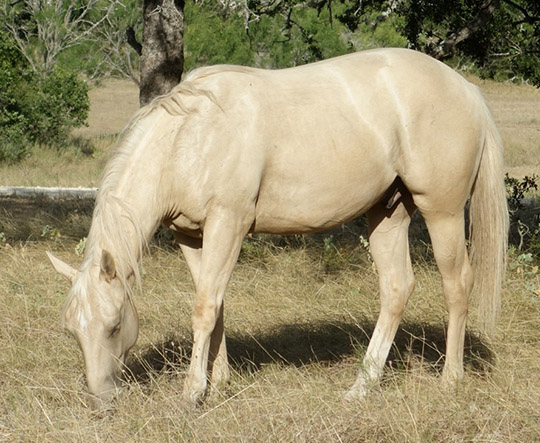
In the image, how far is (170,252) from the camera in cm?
762

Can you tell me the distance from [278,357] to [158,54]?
3.85 metres

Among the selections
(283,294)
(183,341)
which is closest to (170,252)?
(283,294)

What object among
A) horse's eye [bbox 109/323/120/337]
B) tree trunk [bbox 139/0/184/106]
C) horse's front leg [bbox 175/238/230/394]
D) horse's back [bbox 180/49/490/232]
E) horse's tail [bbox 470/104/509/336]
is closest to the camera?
horse's eye [bbox 109/323/120/337]

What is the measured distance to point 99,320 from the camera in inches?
153

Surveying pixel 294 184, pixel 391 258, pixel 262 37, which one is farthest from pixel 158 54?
pixel 262 37

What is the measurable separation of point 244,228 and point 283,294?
2167 mm

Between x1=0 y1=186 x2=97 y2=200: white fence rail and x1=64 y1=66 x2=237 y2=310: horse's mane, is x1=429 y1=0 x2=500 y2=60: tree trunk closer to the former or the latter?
x1=64 y1=66 x2=237 y2=310: horse's mane

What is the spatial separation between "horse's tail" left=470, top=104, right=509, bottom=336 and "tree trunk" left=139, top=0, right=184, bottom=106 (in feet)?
12.4

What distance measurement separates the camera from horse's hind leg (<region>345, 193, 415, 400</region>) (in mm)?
5000

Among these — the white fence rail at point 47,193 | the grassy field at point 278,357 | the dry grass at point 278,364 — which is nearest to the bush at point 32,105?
the white fence rail at point 47,193

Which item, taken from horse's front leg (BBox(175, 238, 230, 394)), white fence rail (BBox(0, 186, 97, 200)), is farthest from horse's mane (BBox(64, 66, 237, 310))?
white fence rail (BBox(0, 186, 97, 200))

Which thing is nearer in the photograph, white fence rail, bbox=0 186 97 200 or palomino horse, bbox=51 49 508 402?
palomino horse, bbox=51 49 508 402

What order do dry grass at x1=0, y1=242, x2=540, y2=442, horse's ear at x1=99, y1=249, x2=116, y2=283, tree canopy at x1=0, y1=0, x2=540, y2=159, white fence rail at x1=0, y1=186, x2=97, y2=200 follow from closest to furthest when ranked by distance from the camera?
dry grass at x1=0, y1=242, x2=540, y2=442
horse's ear at x1=99, y1=249, x2=116, y2=283
tree canopy at x1=0, y1=0, x2=540, y2=159
white fence rail at x1=0, y1=186, x2=97, y2=200

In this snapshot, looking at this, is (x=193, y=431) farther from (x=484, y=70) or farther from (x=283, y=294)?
(x=484, y=70)
